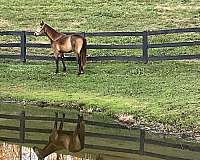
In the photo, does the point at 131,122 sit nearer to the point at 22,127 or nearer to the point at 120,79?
the point at 22,127

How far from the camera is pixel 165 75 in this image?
19.5 m

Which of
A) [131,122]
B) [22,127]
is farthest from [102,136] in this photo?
[22,127]

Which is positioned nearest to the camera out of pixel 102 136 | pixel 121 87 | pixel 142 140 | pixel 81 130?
pixel 142 140

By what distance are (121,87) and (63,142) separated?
544cm

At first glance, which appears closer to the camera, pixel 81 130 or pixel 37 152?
pixel 37 152

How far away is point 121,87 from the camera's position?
1770 centimetres

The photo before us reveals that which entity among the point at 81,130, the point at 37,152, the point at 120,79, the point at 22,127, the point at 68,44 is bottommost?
the point at 22,127

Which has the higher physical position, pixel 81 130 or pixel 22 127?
pixel 81 130

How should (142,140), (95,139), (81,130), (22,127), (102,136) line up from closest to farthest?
(142,140)
(95,139)
(102,136)
(81,130)
(22,127)

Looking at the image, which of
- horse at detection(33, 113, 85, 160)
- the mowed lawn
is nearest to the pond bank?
the mowed lawn

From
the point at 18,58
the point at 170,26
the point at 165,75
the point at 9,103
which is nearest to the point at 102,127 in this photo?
the point at 9,103

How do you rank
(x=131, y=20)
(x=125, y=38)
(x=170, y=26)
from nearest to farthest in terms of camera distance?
(x=125, y=38), (x=170, y=26), (x=131, y=20)

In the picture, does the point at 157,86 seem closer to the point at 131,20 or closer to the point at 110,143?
the point at 110,143

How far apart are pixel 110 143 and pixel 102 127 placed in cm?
148
